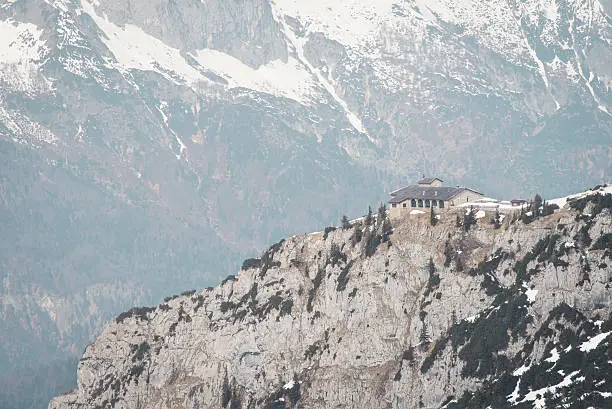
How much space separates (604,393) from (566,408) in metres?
4.71

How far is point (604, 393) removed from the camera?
198 m

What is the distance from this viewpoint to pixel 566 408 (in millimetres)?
199250
